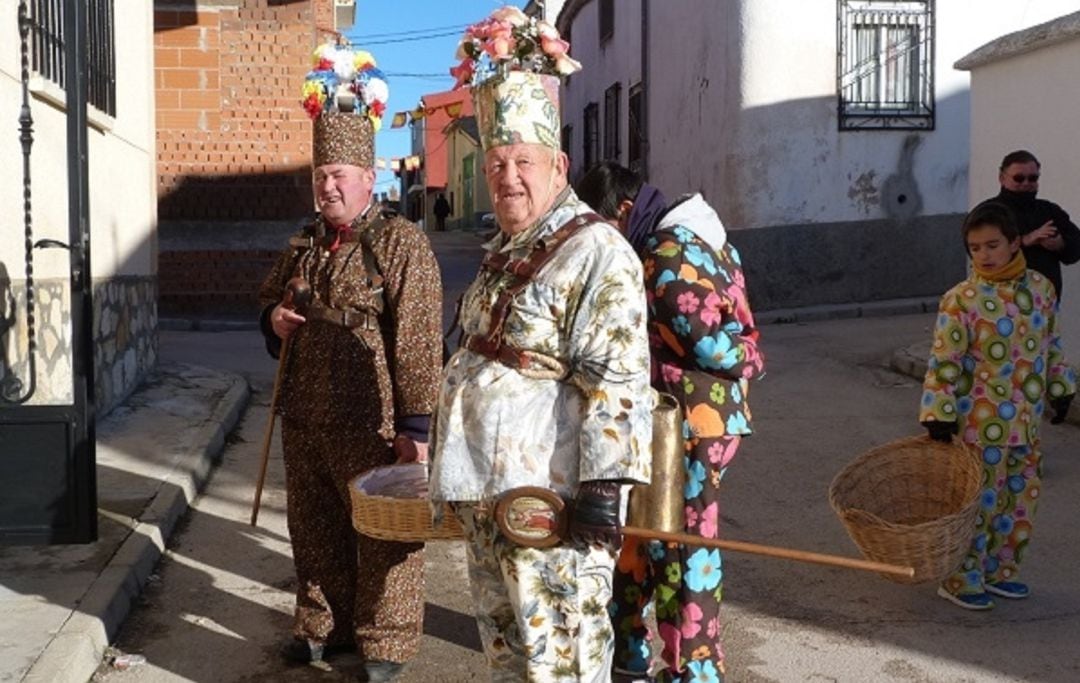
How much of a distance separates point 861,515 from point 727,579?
3.52 feet

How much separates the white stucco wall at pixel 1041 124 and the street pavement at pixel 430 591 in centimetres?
174

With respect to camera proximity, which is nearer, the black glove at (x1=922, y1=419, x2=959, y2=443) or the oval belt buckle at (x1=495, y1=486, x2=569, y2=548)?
the oval belt buckle at (x1=495, y1=486, x2=569, y2=548)

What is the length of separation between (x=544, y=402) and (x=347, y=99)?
227 centimetres

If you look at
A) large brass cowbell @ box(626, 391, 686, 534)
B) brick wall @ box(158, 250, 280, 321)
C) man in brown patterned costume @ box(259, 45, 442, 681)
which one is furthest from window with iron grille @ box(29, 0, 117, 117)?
brick wall @ box(158, 250, 280, 321)

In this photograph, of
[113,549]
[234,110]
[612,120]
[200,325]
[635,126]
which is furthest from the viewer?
[612,120]

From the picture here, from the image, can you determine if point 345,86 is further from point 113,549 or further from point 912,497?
point 912,497

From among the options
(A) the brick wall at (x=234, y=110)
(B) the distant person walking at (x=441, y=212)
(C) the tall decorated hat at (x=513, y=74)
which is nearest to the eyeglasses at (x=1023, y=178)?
(C) the tall decorated hat at (x=513, y=74)

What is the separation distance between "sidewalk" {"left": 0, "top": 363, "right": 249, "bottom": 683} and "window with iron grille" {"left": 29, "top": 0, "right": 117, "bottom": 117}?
2.08 meters

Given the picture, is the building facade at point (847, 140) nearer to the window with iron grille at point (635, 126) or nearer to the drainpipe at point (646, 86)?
the drainpipe at point (646, 86)

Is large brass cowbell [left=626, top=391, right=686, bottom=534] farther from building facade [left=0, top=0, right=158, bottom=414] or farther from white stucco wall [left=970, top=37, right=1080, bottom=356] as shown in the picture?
white stucco wall [left=970, top=37, right=1080, bottom=356]

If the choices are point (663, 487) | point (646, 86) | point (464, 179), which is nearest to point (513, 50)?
point (663, 487)

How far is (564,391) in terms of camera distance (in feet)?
10.4

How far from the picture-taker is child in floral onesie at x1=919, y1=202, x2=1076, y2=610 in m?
5.32

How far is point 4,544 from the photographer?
559 cm
